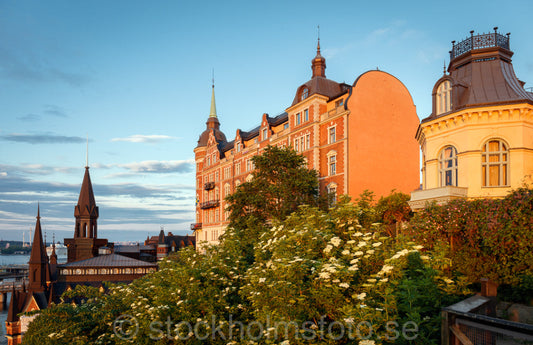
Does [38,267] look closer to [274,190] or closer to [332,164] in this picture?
[274,190]

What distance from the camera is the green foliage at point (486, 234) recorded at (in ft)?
40.5

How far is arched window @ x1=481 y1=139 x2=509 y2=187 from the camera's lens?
1877 cm

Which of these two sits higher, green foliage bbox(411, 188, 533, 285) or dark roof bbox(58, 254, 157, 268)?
green foliage bbox(411, 188, 533, 285)

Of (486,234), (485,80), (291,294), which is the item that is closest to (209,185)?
(485,80)

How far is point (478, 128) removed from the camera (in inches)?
750

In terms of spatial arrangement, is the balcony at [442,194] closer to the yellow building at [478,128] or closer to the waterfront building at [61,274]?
the yellow building at [478,128]

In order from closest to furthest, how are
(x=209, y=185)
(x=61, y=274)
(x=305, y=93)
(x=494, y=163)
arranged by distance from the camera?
1. (x=494, y=163)
2. (x=305, y=93)
3. (x=61, y=274)
4. (x=209, y=185)

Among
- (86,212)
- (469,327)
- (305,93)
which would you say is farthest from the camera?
(86,212)

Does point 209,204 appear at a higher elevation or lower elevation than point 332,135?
lower

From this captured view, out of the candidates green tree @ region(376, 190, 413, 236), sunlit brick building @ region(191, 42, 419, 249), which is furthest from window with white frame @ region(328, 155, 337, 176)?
green tree @ region(376, 190, 413, 236)

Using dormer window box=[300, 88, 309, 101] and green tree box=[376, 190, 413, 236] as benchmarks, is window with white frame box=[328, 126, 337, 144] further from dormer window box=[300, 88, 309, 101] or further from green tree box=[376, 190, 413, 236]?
green tree box=[376, 190, 413, 236]

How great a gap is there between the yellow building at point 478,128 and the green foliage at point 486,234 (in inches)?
196

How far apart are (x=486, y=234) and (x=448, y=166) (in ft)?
27.2

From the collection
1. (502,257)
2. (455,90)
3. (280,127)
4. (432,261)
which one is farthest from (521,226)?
(280,127)
